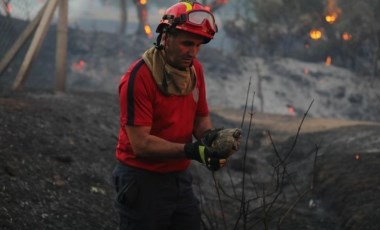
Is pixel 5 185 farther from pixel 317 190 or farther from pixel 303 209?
pixel 317 190

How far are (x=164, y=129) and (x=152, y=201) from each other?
0.49 meters

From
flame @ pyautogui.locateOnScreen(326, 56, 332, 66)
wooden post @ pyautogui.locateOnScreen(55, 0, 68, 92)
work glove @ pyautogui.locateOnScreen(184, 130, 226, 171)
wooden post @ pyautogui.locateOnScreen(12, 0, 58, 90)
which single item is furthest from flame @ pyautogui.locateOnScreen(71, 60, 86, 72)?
work glove @ pyautogui.locateOnScreen(184, 130, 226, 171)

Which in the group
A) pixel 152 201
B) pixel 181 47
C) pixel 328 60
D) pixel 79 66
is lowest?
pixel 79 66

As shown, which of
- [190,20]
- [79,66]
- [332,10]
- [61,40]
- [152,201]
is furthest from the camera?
[332,10]

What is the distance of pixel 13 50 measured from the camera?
9156 mm

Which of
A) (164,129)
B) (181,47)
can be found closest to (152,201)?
(164,129)

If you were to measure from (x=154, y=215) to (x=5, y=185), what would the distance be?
8.75 feet

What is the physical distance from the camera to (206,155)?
2.76 metres

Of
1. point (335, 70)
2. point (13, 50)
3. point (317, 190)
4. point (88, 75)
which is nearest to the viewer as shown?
point (317, 190)

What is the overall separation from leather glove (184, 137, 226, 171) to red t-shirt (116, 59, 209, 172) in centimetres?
25

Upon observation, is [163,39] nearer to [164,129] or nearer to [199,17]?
[199,17]

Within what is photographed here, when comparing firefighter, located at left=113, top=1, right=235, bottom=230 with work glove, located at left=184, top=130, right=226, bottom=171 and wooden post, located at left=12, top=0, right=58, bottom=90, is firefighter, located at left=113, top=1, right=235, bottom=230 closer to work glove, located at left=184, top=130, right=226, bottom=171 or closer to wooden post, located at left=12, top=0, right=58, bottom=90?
work glove, located at left=184, top=130, right=226, bottom=171

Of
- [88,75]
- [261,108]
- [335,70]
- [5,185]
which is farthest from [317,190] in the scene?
[335,70]

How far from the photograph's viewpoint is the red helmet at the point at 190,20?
9.55 feet
